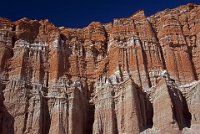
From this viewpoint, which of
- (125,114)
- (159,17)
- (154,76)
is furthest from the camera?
(159,17)

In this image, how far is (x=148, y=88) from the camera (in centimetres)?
3853

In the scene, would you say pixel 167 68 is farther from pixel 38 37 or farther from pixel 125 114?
pixel 38 37

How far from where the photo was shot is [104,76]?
41.5 metres

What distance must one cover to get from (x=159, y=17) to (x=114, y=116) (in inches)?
604

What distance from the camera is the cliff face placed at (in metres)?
34.8

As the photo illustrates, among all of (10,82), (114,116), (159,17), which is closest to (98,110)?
(114,116)

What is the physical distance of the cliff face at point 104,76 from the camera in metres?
34.8

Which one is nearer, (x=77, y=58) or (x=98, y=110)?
(x=98, y=110)

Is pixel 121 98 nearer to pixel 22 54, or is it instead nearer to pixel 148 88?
pixel 148 88

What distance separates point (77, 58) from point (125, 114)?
10529mm

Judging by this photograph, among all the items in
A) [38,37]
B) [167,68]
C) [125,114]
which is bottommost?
[125,114]

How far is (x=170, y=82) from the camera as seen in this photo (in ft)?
123

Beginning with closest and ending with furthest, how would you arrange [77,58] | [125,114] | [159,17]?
[125,114] < [77,58] < [159,17]

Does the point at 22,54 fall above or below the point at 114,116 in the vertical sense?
above
